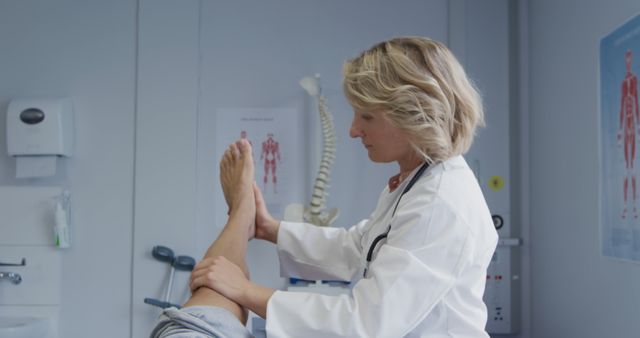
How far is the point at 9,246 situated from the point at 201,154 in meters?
0.84

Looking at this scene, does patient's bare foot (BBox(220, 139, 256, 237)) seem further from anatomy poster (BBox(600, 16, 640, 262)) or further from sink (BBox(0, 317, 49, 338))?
sink (BBox(0, 317, 49, 338))

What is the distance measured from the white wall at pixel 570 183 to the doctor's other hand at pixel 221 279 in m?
1.05

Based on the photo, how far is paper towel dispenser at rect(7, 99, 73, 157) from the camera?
2.10 m

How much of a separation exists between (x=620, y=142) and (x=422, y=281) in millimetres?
916

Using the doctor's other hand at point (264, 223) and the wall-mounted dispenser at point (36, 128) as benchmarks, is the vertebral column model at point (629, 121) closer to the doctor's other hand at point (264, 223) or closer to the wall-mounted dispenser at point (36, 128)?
the doctor's other hand at point (264, 223)

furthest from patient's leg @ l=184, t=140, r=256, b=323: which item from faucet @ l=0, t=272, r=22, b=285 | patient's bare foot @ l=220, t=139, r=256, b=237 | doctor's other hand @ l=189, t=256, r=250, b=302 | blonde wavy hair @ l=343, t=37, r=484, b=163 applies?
faucet @ l=0, t=272, r=22, b=285

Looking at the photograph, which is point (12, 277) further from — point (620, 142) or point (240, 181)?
point (620, 142)

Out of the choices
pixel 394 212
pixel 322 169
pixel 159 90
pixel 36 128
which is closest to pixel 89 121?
pixel 36 128

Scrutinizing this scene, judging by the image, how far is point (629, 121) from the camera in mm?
1471

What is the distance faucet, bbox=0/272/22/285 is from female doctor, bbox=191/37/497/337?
142 cm

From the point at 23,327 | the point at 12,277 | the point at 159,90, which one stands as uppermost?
the point at 159,90

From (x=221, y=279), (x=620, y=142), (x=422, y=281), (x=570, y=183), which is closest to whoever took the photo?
(x=422, y=281)

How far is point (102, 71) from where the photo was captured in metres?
2.23

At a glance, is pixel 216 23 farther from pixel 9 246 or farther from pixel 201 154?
pixel 9 246
